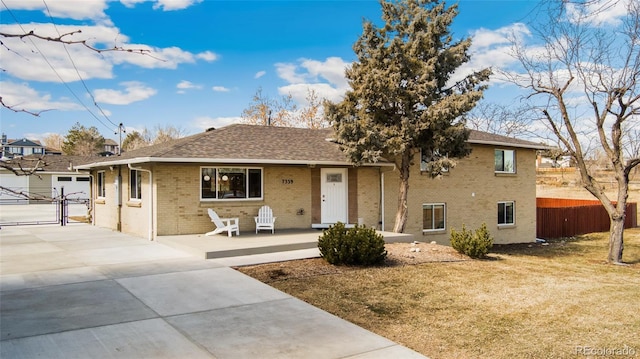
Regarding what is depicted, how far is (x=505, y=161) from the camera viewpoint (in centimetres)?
2153

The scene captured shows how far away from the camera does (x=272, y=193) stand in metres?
16.0

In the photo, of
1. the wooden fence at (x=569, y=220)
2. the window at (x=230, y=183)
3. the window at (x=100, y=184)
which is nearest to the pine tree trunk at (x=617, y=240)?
the wooden fence at (x=569, y=220)

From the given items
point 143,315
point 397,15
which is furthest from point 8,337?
point 397,15

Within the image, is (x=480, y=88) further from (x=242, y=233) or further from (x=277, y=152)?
(x=242, y=233)

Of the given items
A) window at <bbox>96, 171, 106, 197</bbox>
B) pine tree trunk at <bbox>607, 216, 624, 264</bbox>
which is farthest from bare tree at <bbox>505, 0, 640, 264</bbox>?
window at <bbox>96, 171, 106, 197</bbox>

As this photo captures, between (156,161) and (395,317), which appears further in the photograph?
(156,161)

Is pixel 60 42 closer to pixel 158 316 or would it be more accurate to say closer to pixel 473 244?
pixel 158 316

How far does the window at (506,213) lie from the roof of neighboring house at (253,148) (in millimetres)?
2917

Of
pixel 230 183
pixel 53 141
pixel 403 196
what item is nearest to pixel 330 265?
pixel 230 183

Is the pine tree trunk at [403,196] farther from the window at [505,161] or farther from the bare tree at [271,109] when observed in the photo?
the bare tree at [271,109]

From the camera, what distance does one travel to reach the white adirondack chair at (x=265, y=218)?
1510 cm

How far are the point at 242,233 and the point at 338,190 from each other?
4.12 m

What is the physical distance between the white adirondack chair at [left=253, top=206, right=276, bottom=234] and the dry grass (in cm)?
461

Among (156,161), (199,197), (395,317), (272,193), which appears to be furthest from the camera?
Result: (272,193)
